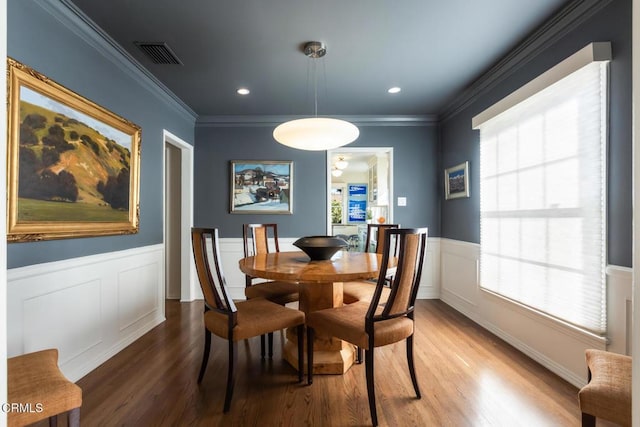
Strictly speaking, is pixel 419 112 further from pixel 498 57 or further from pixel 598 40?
pixel 598 40

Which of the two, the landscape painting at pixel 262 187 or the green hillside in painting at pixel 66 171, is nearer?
the green hillside in painting at pixel 66 171

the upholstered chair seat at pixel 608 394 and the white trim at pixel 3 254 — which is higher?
the white trim at pixel 3 254

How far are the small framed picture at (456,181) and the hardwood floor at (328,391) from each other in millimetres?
1627

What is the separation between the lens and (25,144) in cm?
166

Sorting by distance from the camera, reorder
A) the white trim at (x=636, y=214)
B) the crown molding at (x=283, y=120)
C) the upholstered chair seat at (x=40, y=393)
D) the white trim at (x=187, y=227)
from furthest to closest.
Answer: the crown molding at (x=283, y=120), the white trim at (x=187, y=227), the upholstered chair seat at (x=40, y=393), the white trim at (x=636, y=214)

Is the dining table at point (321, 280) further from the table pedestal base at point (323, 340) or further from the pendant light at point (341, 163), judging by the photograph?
the pendant light at point (341, 163)

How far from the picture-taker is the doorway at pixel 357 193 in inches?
259

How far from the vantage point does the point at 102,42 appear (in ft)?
7.34

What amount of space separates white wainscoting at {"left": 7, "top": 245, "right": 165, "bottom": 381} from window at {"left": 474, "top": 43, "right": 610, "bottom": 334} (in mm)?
3288

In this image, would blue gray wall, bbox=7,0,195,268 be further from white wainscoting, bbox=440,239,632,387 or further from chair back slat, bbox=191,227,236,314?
white wainscoting, bbox=440,239,632,387

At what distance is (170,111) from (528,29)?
11.3 ft

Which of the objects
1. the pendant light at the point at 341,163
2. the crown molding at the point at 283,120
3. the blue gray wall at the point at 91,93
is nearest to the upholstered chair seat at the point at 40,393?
the blue gray wall at the point at 91,93

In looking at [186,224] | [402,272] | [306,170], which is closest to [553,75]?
[402,272]


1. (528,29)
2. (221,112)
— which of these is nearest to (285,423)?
(528,29)
